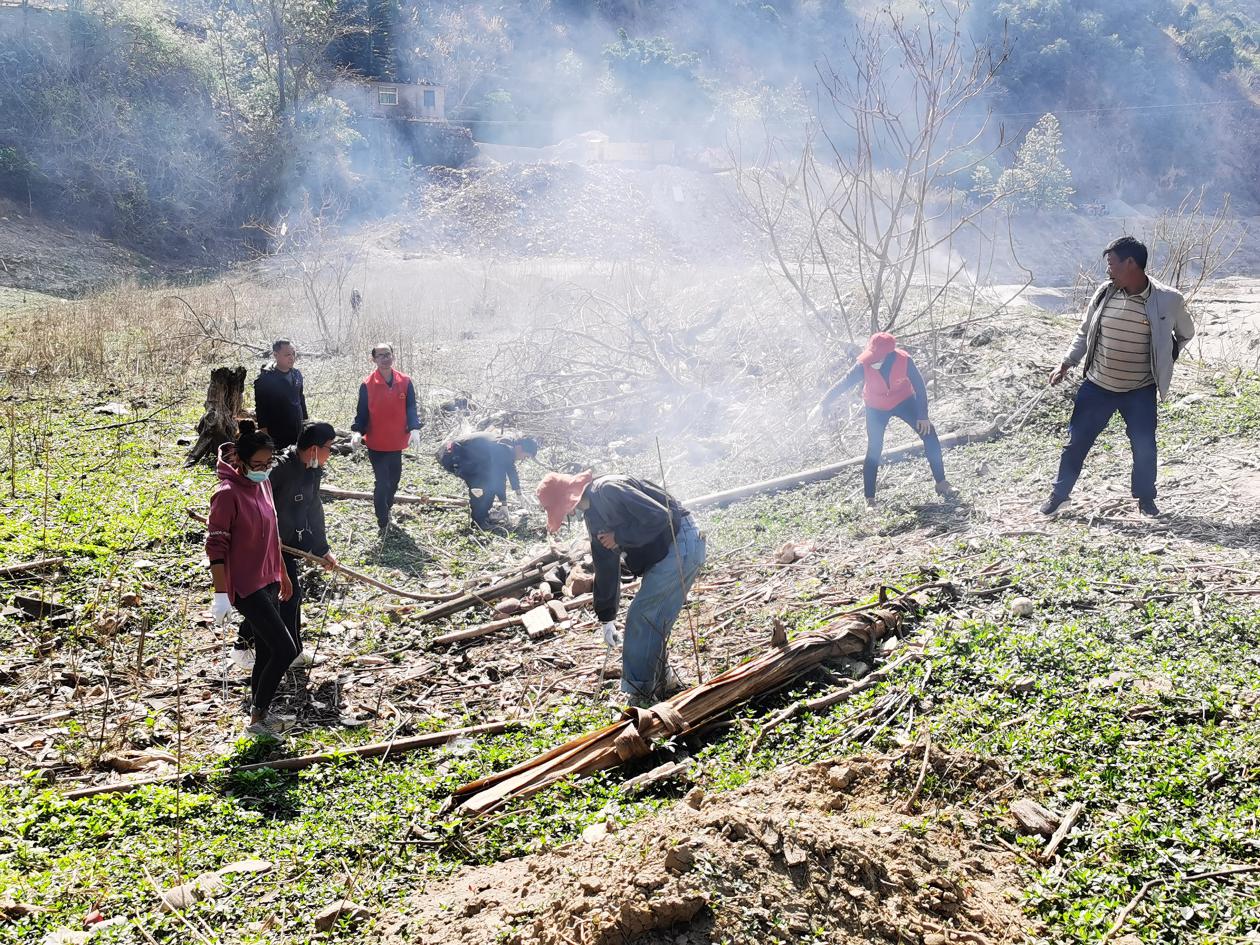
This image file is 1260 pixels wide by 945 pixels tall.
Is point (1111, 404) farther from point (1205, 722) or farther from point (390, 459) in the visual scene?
point (390, 459)

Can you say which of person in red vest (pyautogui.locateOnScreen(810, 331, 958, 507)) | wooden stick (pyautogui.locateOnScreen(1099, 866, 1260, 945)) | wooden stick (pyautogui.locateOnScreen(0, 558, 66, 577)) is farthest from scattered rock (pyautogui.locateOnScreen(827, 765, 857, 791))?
wooden stick (pyautogui.locateOnScreen(0, 558, 66, 577))

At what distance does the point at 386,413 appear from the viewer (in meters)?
7.69

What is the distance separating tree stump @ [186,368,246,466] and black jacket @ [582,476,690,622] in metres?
5.63

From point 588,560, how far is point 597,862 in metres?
4.20

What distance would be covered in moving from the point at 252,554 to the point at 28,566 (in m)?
2.83

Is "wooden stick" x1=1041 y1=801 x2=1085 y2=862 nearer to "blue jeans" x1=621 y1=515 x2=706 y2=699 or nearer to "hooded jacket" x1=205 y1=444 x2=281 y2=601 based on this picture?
"blue jeans" x1=621 y1=515 x2=706 y2=699

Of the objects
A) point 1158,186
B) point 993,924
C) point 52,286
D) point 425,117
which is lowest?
point 993,924

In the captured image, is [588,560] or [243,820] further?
[588,560]

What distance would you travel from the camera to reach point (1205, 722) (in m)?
3.73

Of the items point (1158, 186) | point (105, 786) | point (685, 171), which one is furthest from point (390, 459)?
point (1158, 186)

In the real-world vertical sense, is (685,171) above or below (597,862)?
above

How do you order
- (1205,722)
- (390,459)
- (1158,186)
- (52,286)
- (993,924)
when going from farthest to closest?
(1158,186), (52,286), (390,459), (1205,722), (993,924)

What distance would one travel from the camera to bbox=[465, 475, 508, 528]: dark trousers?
852 centimetres

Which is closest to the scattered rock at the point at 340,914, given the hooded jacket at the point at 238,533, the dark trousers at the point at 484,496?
the hooded jacket at the point at 238,533
